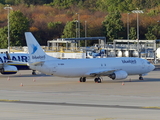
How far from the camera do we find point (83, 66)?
49.0m

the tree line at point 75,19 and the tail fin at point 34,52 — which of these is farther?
the tree line at point 75,19

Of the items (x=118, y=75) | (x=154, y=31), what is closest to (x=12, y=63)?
(x=118, y=75)

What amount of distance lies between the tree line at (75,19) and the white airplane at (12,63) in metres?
59.4

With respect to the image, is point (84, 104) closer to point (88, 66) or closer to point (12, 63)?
point (88, 66)

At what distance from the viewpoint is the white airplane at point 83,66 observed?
1866 inches

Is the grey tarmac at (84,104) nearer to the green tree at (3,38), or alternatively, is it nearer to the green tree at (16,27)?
the green tree at (3,38)

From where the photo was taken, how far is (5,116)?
79.9ft

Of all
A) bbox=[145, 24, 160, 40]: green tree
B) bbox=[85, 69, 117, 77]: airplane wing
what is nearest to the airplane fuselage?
bbox=[85, 69, 117, 77]: airplane wing

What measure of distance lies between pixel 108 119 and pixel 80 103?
25.3 ft

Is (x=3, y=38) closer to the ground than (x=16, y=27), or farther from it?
closer to the ground

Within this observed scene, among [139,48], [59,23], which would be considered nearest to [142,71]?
[139,48]

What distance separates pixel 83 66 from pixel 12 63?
16.8m

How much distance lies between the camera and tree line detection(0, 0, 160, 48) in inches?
5022

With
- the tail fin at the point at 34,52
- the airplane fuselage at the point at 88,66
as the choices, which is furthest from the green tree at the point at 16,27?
the tail fin at the point at 34,52
